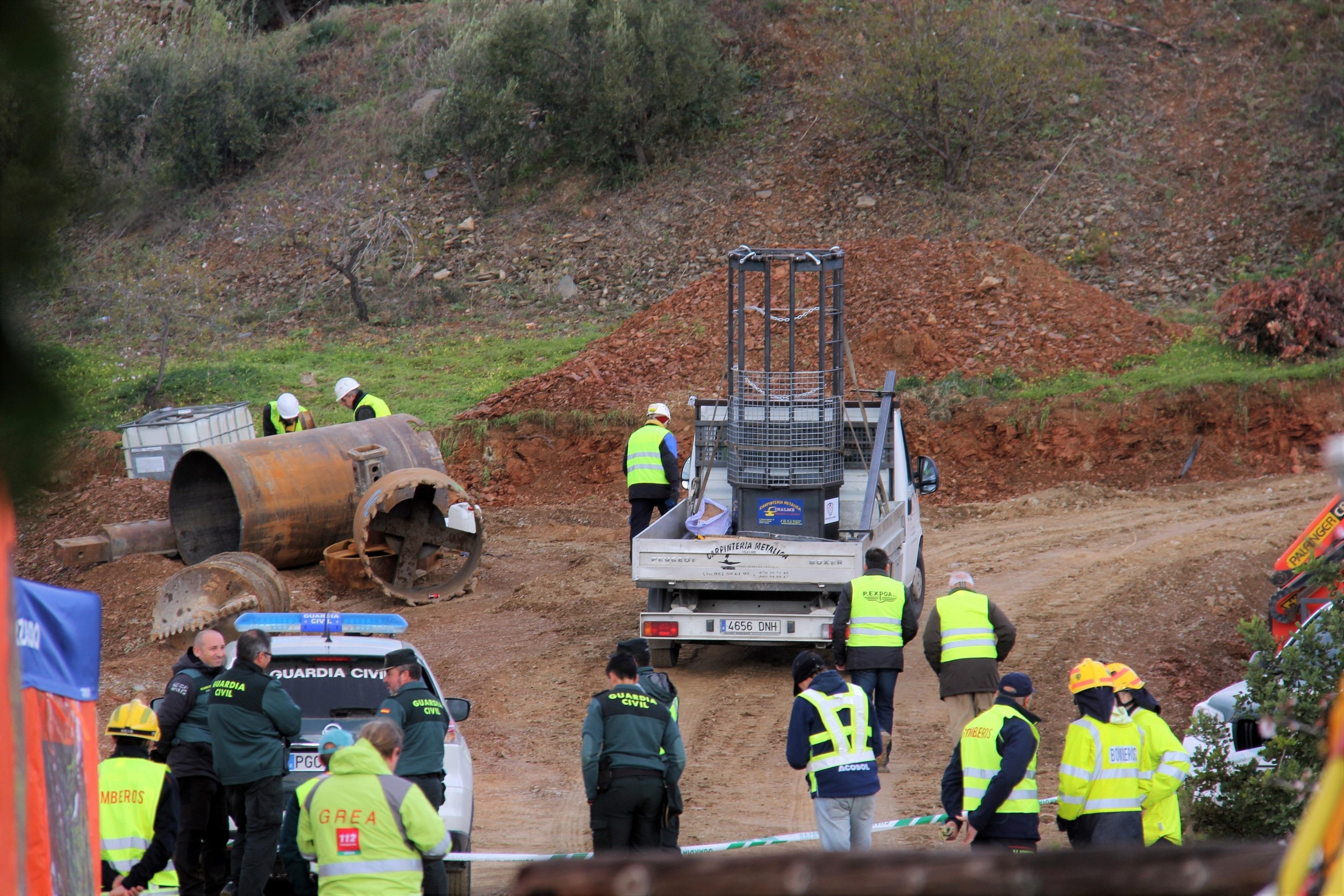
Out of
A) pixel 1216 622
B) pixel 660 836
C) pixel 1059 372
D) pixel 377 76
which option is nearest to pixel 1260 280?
pixel 1059 372

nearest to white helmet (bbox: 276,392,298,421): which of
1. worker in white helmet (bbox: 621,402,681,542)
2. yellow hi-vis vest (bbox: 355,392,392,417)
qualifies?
yellow hi-vis vest (bbox: 355,392,392,417)

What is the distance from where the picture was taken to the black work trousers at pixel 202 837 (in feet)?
22.7

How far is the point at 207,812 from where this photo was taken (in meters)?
7.02

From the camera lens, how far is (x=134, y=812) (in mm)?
5879

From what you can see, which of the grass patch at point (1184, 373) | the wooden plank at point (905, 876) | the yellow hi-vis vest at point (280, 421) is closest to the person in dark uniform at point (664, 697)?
the wooden plank at point (905, 876)

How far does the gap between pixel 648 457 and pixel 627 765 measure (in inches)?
282

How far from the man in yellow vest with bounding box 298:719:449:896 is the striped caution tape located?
2.16m

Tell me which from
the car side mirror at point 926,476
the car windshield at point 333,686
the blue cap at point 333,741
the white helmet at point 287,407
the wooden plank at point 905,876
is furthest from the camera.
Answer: the white helmet at point 287,407

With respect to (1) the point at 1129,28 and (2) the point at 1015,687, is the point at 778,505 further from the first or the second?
(1) the point at 1129,28

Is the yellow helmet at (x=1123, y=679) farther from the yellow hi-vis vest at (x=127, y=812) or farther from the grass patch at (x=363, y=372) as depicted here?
the grass patch at (x=363, y=372)

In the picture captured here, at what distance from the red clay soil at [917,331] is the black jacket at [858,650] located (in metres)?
11.3

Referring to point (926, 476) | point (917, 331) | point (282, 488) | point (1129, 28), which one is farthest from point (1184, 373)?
point (1129, 28)

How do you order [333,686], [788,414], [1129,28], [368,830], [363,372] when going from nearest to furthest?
[368,830] → [333,686] → [788,414] → [363,372] → [1129,28]

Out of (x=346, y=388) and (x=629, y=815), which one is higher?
(x=346, y=388)
